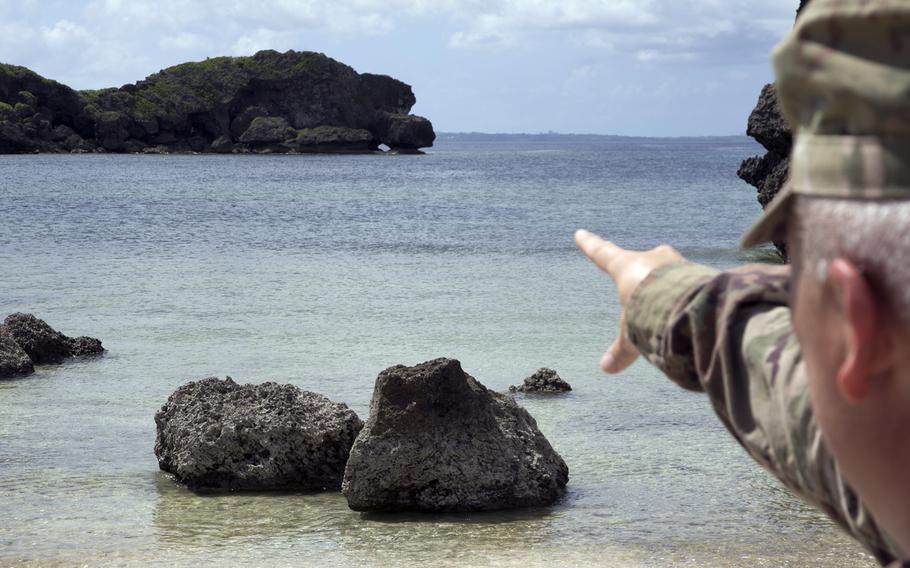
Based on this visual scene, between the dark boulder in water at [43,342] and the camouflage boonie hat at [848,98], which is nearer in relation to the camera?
the camouflage boonie hat at [848,98]

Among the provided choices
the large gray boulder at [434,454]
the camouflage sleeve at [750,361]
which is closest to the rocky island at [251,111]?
the large gray boulder at [434,454]

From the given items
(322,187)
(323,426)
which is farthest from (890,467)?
(322,187)

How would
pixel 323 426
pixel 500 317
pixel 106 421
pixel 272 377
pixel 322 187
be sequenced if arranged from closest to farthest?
pixel 323 426 < pixel 106 421 < pixel 272 377 < pixel 500 317 < pixel 322 187

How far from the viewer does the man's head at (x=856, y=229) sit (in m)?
0.83

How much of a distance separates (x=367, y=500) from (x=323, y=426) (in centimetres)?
86

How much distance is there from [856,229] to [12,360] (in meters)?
12.1

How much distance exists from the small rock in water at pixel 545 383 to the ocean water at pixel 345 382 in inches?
9.0

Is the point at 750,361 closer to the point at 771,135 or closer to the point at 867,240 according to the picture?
the point at 867,240

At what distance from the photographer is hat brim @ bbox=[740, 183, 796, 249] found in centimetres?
96

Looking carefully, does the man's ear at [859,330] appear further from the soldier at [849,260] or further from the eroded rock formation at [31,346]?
the eroded rock formation at [31,346]

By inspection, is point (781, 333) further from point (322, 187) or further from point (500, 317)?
point (322, 187)

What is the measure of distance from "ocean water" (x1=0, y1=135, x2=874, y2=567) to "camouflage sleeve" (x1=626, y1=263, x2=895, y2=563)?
515 cm

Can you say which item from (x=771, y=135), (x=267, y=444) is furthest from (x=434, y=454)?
(x=771, y=135)

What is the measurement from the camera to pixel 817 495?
113cm
